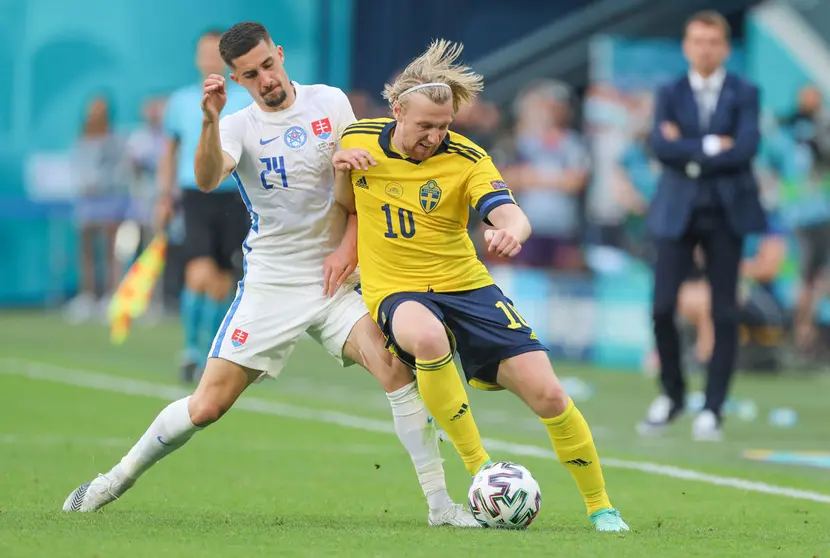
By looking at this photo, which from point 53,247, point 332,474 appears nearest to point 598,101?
point 332,474

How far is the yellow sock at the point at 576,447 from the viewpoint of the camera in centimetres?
634

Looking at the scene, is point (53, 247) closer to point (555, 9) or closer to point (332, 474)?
point (555, 9)

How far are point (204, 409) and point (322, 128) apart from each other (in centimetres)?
122

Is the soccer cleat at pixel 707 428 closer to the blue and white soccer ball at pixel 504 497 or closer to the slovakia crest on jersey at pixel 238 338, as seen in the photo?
the blue and white soccer ball at pixel 504 497

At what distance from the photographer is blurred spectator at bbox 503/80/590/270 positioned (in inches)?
665

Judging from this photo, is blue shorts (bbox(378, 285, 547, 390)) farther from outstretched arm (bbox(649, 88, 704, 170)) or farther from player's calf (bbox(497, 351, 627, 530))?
outstretched arm (bbox(649, 88, 704, 170))

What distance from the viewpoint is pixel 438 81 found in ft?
21.2

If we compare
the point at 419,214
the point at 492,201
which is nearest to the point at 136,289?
the point at 419,214

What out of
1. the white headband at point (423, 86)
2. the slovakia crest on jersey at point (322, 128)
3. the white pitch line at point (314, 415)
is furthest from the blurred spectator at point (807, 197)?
the white headband at point (423, 86)

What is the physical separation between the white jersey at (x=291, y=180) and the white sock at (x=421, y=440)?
25.1 inches

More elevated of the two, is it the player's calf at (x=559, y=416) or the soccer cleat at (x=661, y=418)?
the player's calf at (x=559, y=416)

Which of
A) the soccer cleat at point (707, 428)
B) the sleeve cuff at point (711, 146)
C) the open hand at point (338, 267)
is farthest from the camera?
the sleeve cuff at point (711, 146)

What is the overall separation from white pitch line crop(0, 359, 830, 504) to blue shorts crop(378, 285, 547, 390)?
1.97m

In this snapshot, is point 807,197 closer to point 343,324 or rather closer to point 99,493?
point 343,324
